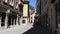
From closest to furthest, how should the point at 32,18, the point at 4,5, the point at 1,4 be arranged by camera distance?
1. the point at 1,4
2. the point at 4,5
3. the point at 32,18

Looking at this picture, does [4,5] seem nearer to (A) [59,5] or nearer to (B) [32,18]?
(A) [59,5]

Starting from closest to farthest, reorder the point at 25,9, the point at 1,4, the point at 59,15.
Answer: the point at 59,15 < the point at 1,4 < the point at 25,9

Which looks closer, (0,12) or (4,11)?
(0,12)

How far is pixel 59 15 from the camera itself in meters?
12.4

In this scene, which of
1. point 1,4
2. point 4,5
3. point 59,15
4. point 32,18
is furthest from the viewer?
point 32,18

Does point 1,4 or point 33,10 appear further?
point 33,10

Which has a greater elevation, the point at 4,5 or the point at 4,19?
the point at 4,5

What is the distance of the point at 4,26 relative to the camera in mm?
27578

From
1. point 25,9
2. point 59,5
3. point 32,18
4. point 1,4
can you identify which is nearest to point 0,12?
point 1,4

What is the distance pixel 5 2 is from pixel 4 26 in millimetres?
3879

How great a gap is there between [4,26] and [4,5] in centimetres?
343

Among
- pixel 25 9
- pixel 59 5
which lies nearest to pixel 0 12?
pixel 59 5

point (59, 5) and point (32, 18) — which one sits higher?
point (59, 5)

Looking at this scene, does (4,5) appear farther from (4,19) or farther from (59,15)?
(59,15)
